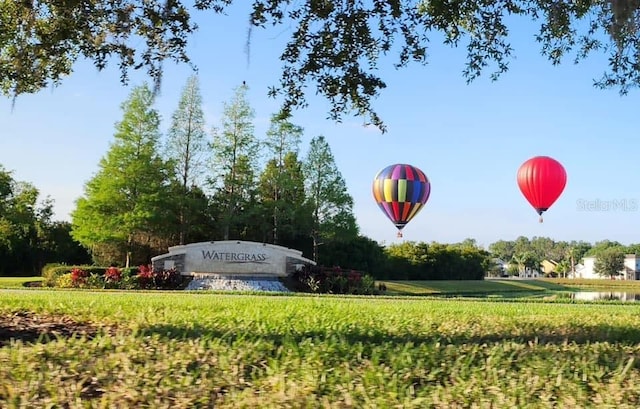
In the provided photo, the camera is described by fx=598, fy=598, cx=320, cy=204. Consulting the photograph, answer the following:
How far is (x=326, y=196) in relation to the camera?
3628 centimetres

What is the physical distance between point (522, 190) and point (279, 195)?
1502cm

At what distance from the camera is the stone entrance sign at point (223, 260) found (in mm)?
27719

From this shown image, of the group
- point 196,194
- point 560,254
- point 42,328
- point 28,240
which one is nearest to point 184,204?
point 196,194

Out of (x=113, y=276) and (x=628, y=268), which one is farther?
(x=628, y=268)

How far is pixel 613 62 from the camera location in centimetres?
887

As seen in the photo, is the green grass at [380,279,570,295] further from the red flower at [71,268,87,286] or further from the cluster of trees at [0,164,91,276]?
the cluster of trees at [0,164,91,276]

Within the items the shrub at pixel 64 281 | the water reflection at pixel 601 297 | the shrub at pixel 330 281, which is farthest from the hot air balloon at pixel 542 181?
the shrub at pixel 64 281

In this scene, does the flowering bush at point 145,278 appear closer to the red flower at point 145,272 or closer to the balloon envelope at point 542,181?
the red flower at point 145,272

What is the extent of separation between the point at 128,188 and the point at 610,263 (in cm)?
9196

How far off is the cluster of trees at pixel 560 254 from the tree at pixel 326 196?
3168 inches

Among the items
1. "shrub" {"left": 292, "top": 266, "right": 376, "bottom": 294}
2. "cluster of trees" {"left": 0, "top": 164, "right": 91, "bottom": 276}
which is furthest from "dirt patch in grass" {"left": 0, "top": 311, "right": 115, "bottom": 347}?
"cluster of trees" {"left": 0, "top": 164, "right": 91, "bottom": 276}

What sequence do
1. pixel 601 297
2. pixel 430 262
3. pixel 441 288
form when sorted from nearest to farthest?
pixel 601 297 → pixel 441 288 → pixel 430 262

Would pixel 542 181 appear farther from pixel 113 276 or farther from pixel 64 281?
pixel 64 281

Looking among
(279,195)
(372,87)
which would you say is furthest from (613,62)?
(279,195)
